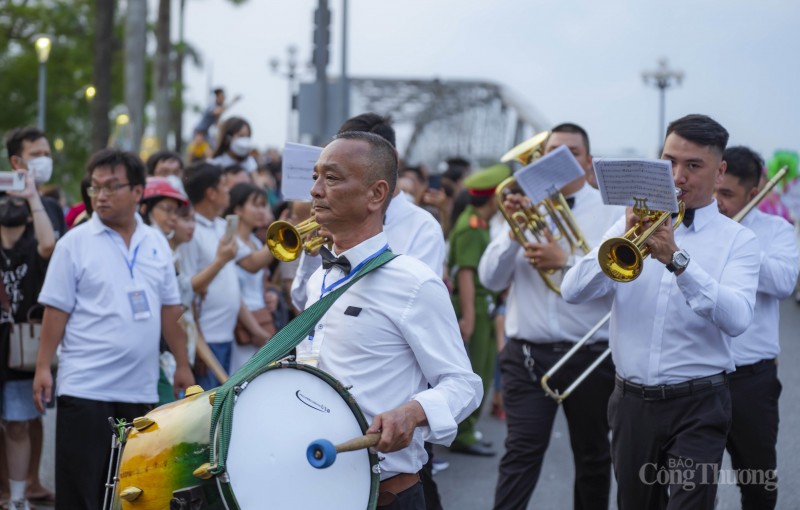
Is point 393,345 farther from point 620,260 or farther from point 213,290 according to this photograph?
point 213,290

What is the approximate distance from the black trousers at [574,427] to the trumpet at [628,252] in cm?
187

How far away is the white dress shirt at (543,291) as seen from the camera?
6.16 meters

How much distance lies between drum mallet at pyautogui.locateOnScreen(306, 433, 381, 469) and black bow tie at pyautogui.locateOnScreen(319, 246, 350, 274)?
2.16 ft

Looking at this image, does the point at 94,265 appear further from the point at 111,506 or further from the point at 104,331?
the point at 111,506

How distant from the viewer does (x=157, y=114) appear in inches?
906

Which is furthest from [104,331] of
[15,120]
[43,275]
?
[15,120]

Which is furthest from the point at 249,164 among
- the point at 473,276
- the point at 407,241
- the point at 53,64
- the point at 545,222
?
the point at 53,64

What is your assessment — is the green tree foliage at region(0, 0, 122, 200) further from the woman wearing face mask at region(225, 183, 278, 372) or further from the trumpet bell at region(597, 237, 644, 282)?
the trumpet bell at region(597, 237, 644, 282)

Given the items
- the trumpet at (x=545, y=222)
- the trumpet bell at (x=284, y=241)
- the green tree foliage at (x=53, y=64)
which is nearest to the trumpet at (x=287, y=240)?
the trumpet bell at (x=284, y=241)

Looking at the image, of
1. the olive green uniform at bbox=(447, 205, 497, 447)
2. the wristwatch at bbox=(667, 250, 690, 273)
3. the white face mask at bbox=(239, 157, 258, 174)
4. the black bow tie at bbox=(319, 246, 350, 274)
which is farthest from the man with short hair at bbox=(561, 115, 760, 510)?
the white face mask at bbox=(239, 157, 258, 174)

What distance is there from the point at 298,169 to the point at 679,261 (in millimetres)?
1864

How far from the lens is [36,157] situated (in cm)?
689

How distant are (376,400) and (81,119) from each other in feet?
131

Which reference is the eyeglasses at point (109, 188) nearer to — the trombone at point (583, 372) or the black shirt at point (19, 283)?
the black shirt at point (19, 283)
